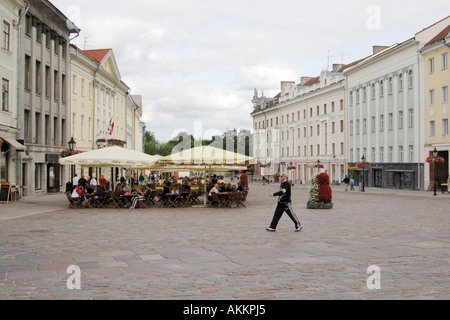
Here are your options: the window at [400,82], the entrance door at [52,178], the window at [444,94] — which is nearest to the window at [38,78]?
the entrance door at [52,178]

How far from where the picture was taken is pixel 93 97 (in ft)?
158

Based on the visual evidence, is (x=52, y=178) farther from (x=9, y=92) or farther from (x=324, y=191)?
(x=324, y=191)

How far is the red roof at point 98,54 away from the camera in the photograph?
50406 millimetres

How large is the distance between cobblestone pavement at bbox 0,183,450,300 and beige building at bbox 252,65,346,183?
53.0m

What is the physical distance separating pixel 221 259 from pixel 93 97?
40916mm

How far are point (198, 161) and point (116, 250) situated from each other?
12.3 meters

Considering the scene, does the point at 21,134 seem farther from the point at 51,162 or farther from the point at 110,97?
the point at 110,97

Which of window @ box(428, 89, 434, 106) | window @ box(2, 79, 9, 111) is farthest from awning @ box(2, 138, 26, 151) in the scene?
window @ box(428, 89, 434, 106)

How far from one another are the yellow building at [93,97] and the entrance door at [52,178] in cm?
182

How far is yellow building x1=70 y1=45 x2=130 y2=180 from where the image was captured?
42562 millimetres

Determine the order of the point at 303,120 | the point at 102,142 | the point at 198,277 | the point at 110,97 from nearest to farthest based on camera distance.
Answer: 1. the point at 198,277
2. the point at 102,142
3. the point at 110,97
4. the point at 303,120

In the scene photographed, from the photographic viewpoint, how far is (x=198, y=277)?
804 cm

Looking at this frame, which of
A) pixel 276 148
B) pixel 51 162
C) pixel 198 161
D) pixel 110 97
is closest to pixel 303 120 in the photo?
pixel 276 148
